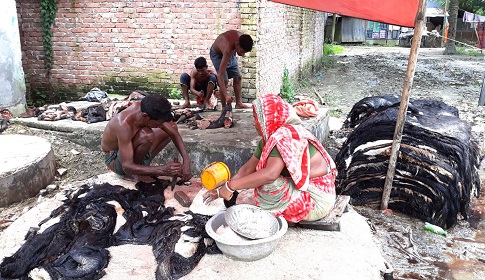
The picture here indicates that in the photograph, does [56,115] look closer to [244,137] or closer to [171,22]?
[171,22]

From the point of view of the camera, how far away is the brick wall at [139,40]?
263 inches

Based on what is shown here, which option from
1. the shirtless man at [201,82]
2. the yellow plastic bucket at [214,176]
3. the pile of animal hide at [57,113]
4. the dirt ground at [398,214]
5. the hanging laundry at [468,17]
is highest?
the hanging laundry at [468,17]

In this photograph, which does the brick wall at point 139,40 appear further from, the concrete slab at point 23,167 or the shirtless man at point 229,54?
the concrete slab at point 23,167

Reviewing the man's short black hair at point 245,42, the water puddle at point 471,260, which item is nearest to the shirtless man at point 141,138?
the man's short black hair at point 245,42

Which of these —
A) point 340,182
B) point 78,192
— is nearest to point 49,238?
point 78,192

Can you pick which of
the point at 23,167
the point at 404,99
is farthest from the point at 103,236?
the point at 404,99

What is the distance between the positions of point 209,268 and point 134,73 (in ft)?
18.3

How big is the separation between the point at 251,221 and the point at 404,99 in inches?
79.2

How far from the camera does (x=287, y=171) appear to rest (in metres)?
2.69

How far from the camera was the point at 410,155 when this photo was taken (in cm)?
392

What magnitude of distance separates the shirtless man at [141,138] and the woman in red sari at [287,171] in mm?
812

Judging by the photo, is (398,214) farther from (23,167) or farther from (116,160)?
(23,167)

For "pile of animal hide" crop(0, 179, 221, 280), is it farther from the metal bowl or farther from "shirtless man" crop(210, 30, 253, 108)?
"shirtless man" crop(210, 30, 253, 108)

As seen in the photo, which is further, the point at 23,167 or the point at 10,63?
the point at 10,63
